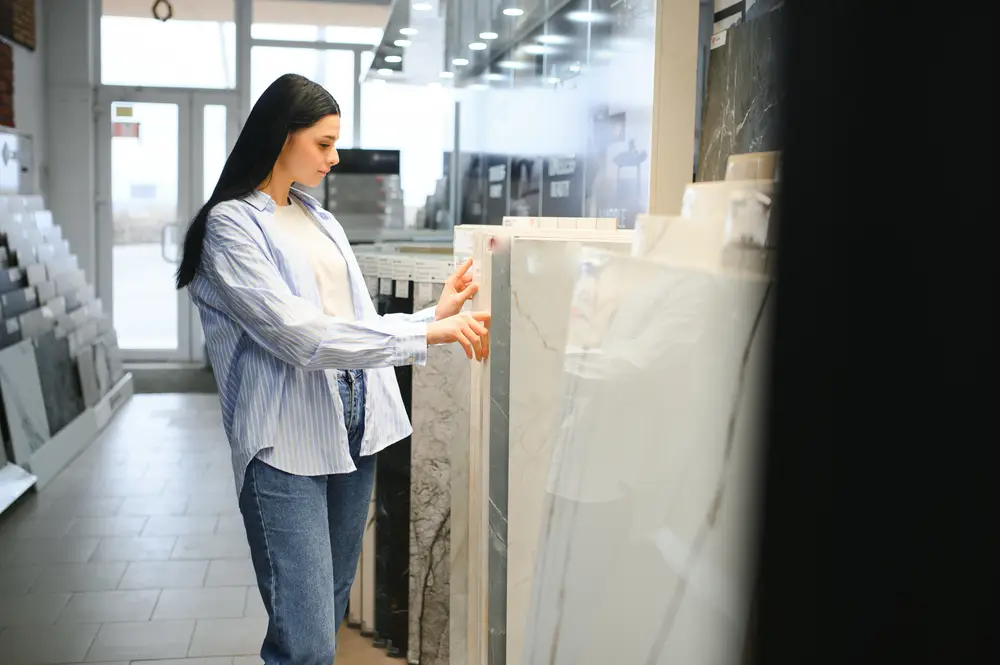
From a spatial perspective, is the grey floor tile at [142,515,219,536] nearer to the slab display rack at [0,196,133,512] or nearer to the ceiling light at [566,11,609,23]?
the slab display rack at [0,196,133,512]

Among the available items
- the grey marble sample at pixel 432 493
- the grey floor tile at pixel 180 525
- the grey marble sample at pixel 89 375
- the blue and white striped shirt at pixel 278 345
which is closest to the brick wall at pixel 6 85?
the grey marble sample at pixel 89 375

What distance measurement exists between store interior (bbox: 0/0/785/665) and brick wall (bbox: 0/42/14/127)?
4cm

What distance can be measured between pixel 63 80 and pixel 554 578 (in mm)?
10129

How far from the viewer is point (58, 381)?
6191mm

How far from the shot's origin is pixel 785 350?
39 centimetres

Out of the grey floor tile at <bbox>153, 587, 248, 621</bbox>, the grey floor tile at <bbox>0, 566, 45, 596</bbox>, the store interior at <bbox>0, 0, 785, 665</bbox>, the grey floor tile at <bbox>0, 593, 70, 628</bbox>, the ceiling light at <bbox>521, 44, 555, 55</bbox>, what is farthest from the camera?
the ceiling light at <bbox>521, 44, 555, 55</bbox>

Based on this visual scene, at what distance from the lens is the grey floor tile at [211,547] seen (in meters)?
4.40

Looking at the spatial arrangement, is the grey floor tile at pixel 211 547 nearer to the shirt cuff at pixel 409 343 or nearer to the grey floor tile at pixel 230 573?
the grey floor tile at pixel 230 573

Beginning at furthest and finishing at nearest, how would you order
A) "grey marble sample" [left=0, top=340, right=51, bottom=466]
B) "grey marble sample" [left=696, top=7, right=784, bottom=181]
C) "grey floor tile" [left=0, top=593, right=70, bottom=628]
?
1. "grey marble sample" [left=0, top=340, right=51, bottom=466]
2. "grey floor tile" [left=0, top=593, right=70, bottom=628]
3. "grey marble sample" [left=696, top=7, right=784, bottom=181]

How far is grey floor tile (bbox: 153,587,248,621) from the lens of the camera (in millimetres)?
3724

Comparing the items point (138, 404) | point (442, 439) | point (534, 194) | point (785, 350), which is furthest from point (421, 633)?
point (138, 404)

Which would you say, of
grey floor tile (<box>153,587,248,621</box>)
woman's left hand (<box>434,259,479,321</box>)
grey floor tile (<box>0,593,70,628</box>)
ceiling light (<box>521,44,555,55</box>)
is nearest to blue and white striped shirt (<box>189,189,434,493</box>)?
woman's left hand (<box>434,259,479,321</box>)

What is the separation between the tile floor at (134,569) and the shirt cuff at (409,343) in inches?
60.8

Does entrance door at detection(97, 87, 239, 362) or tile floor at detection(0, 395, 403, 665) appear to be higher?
entrance door at detection(97, 87, 239, 362)
